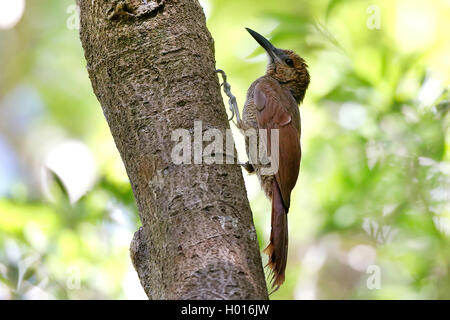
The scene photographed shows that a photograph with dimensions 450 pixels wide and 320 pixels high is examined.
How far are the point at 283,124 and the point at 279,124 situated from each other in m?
0.03

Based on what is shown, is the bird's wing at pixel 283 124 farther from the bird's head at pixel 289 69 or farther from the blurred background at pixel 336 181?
the blurred background at pixel 336 181

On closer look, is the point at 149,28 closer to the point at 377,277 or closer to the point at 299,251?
the point at 377,277

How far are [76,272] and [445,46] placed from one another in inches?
127

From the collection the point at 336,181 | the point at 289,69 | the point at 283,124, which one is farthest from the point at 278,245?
the point at 289,69

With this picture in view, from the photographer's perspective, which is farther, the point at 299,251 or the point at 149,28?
the point at 299,251

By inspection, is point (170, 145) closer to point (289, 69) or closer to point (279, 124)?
point (279, 124)

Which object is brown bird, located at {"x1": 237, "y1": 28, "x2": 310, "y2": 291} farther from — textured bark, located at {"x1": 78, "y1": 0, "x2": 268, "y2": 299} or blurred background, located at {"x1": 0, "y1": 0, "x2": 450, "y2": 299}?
textured bark, located at {"x1": 78, "y1": 0, "x2": 268, "y2": 299}

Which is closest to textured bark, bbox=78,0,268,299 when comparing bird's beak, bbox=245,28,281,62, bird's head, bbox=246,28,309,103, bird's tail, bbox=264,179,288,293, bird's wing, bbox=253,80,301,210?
bird's tail, bbox=264,179,288,293

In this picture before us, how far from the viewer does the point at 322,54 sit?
428 cm

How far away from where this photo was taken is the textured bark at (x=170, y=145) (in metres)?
1.64

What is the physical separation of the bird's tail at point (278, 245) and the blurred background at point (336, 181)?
88 cm

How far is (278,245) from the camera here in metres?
2.78

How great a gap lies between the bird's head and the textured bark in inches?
77.5
